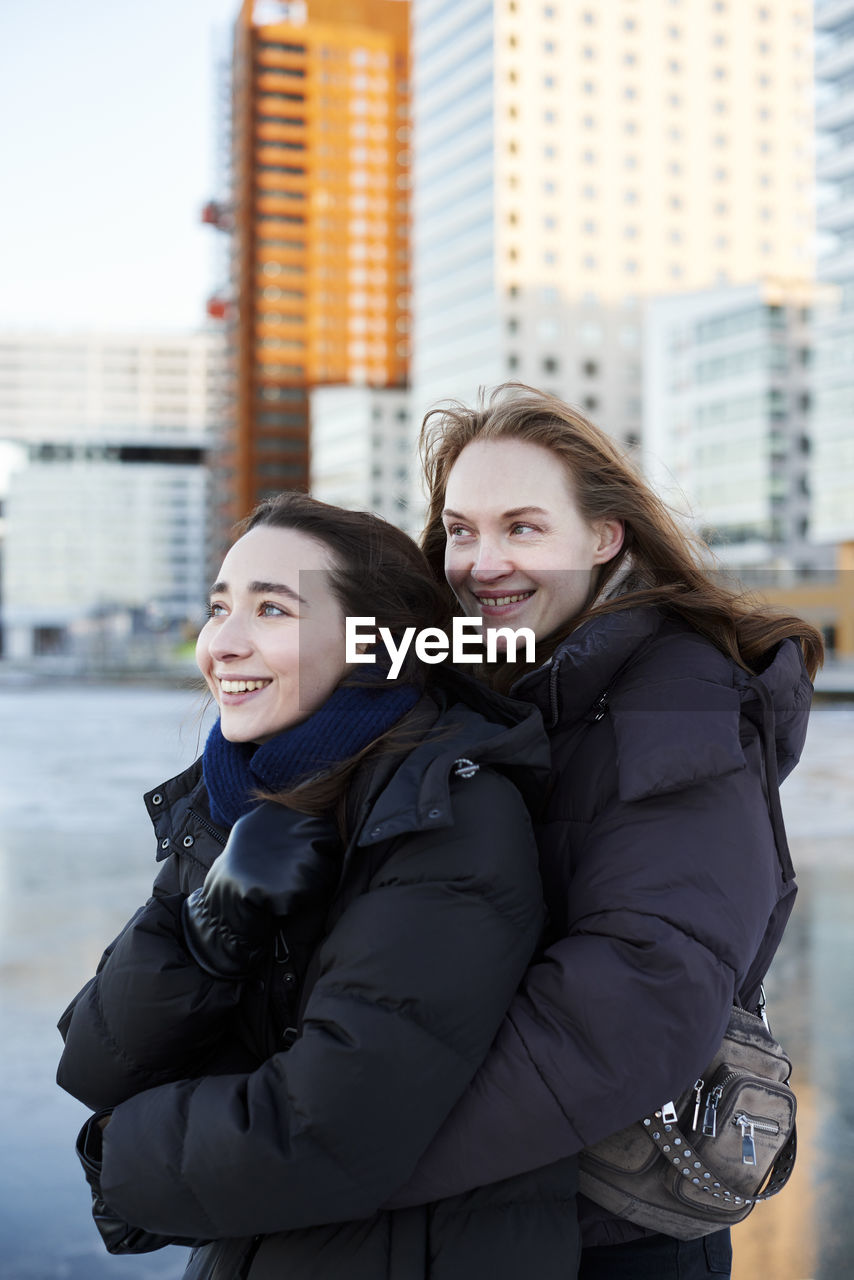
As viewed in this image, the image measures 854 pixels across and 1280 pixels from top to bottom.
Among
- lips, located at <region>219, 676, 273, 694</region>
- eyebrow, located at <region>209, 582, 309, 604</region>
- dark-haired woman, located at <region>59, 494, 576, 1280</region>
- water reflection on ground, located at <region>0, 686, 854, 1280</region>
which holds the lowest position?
water reflection on ground, located at <region>0, 686, 854, 1280</region>

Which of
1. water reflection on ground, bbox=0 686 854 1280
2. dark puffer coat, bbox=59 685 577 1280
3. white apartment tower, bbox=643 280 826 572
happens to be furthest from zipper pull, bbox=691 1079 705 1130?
white apartment tower, bbox=643 280 826 572

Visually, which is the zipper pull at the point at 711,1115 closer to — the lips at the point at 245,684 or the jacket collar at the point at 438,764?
the jacket collar at the point at 438,764

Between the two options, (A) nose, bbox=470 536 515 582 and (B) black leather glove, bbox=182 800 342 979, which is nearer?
(B) black leather glove, bbox=182 800 342 979

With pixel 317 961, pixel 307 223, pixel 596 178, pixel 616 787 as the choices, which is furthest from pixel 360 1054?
pixel 307 223

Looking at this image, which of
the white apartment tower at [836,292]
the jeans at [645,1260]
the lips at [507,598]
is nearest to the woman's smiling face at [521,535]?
the lips at [507,598]

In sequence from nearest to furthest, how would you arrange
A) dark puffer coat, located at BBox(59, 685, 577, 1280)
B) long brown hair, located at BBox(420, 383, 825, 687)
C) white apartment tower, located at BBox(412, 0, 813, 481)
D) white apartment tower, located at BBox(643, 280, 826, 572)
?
dark puffer coat, located at BBox(59, 685, 577, 1280), long brown hair, located at BBox(420, 383, 825, 687), white apartment tower, located at BBox(643, 280, 826, 572), white apartment tower, located at BBox(412, 0, 813, 481)

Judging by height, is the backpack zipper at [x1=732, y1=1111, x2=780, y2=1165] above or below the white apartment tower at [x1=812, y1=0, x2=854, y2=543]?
below

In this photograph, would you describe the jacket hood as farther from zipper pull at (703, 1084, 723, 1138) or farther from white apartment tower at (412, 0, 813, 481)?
white apartment tower at (412, 0, 813, 481)

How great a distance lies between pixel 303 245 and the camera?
322ft

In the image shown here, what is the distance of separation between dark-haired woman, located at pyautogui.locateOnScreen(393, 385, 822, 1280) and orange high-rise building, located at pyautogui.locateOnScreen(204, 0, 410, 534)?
91.4m

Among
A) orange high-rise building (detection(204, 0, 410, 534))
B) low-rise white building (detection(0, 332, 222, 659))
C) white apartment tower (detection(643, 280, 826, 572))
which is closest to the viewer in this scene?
white apartment tower (detection(643, 280, 826, 572))

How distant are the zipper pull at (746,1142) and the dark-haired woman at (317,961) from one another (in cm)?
24
